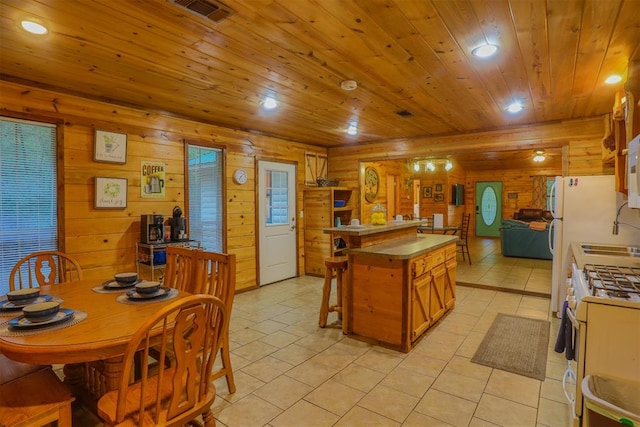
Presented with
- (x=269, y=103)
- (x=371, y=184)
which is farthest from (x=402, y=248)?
(x=371, y=184)

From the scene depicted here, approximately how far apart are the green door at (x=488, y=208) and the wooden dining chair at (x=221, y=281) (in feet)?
36.1

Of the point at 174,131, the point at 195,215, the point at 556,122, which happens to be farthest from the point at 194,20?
the point at 556,122

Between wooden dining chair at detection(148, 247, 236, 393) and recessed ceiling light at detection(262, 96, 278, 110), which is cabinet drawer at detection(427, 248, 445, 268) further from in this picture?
recessed ceiling light at detection(262, 96, 278, 110)

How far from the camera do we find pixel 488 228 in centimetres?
1148

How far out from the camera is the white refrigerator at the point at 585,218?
3.54 meters

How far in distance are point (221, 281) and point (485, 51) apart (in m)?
2.34

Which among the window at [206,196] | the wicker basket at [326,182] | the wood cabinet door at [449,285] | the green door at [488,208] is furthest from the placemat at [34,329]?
the green door at [488,208]

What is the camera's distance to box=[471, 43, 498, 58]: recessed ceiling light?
7.50ft

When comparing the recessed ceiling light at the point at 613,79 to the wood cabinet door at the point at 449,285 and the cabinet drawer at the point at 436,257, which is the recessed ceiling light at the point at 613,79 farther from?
the wood cabinet door at the point at 449,285

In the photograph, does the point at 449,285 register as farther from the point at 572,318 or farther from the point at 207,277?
the point at 207,277

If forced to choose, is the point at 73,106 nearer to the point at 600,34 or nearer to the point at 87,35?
the point at 87,35

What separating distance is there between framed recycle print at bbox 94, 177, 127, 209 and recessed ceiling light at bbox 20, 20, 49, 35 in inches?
60.0

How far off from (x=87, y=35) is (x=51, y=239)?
195cm

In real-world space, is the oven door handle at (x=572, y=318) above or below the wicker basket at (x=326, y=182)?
below
